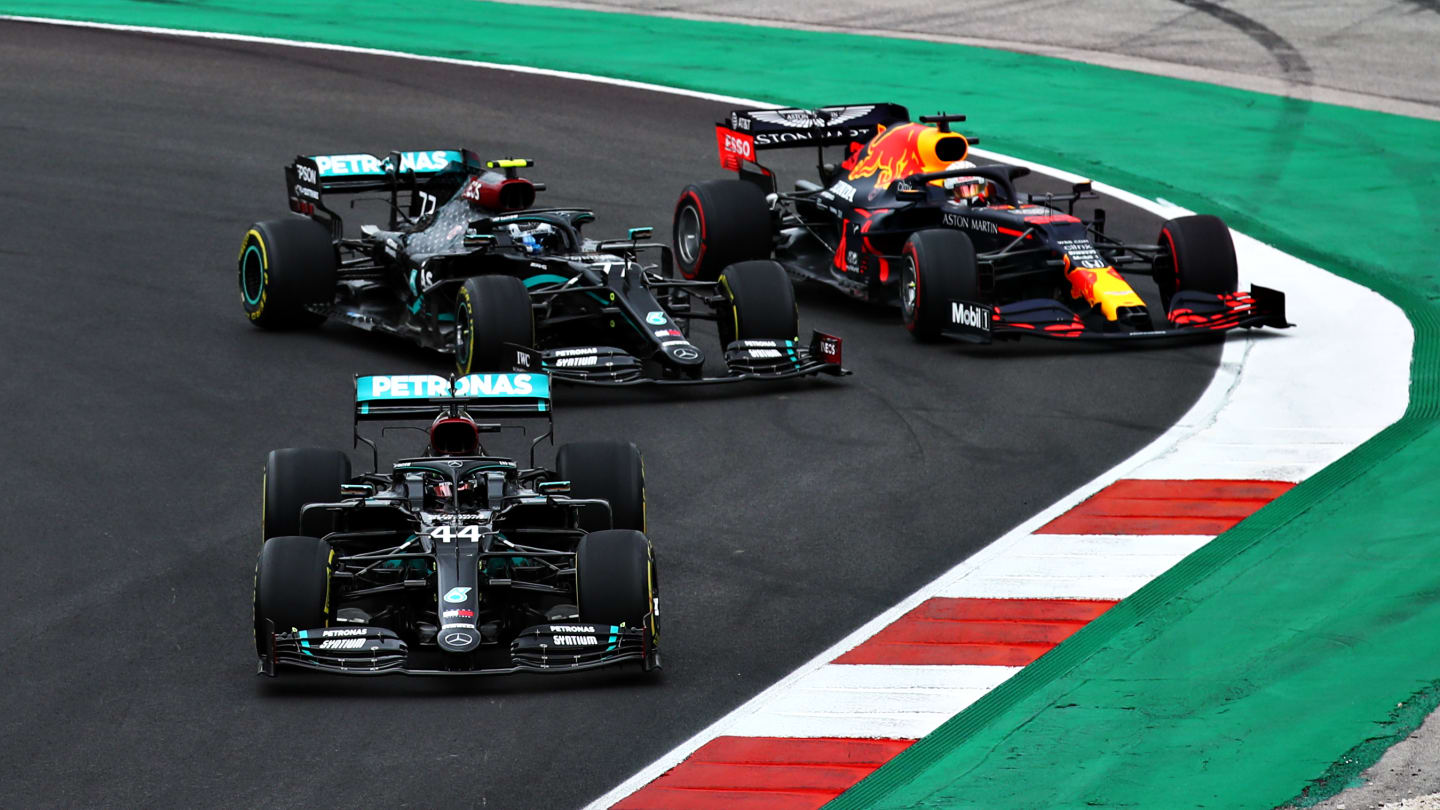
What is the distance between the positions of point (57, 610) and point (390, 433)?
411 cm

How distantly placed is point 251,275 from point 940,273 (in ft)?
20.2

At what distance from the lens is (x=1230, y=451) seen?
50.4ft

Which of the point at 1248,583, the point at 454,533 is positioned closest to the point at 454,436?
the point at 454,533

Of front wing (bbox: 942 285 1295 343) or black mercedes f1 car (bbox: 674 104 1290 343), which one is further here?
black mercedes f1 car (bbox: 674 104 1290 343)

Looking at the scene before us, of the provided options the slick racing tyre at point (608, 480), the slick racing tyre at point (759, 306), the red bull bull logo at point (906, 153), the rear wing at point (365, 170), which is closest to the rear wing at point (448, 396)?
the slick racing tyre at point (608, 480)

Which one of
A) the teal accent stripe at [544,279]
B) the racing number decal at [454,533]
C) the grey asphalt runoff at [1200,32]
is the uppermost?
the grey asphalt runoff at [1200,32]

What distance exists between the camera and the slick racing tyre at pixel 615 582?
10.8 meters

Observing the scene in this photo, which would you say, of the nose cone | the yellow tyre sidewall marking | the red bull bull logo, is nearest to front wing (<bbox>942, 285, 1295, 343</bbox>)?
the red bull bull logo

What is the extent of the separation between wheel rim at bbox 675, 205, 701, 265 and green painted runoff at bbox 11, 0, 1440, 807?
5.69 metres

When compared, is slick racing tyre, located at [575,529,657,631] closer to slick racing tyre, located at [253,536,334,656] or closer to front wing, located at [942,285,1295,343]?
slick racing tyre, located at [253,536,334,656]

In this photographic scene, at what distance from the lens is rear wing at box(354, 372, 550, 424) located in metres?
12.4

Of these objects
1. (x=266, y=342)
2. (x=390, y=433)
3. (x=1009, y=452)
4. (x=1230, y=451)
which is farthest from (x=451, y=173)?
(x=1230, y=451)

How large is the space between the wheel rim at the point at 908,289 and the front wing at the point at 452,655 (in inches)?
316

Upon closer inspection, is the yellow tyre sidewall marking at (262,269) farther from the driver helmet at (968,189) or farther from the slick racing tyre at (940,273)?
the driver helmet at (968,189)
